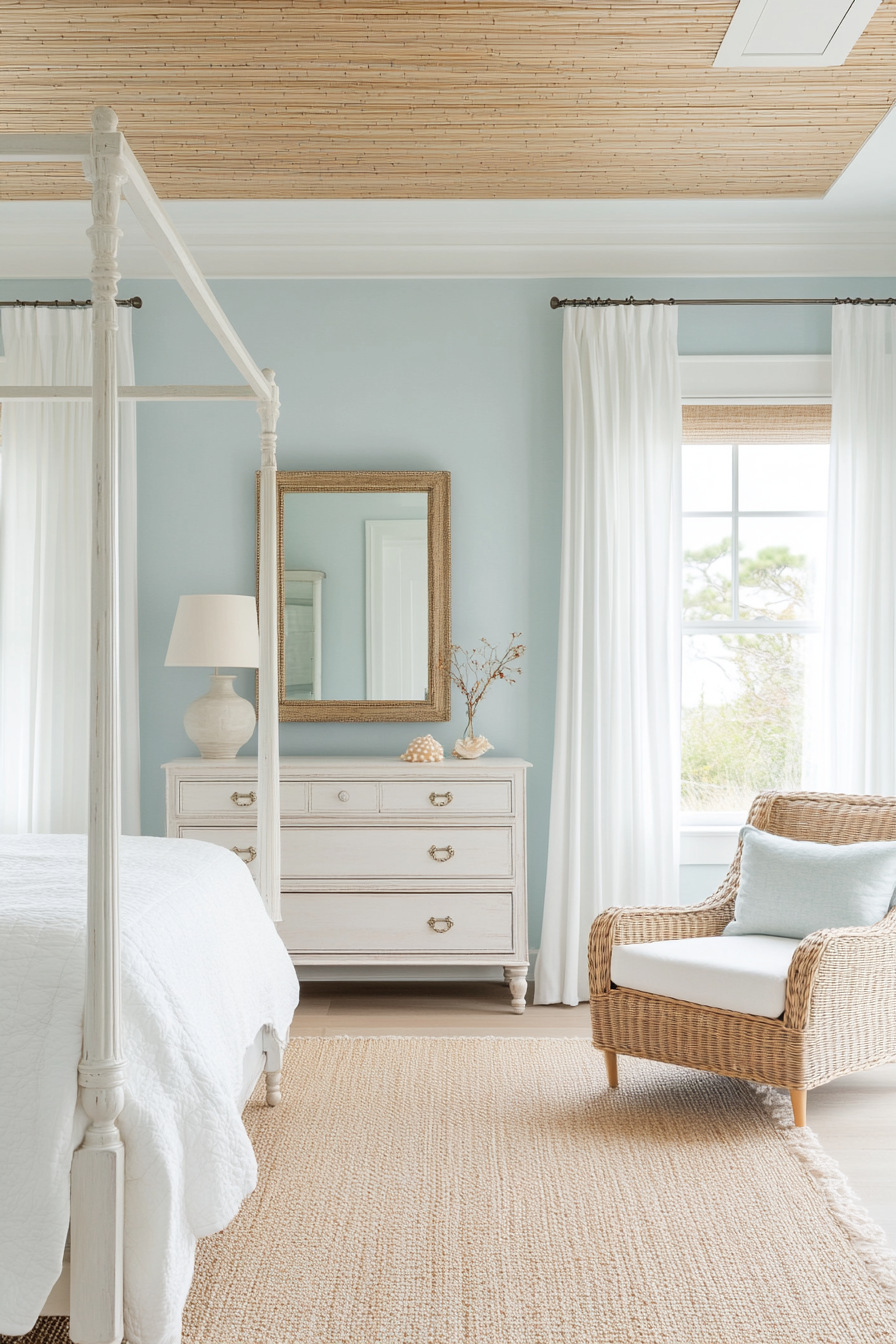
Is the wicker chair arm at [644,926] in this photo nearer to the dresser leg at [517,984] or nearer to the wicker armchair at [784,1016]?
the wicker armchair at [784,1016]

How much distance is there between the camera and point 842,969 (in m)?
2.73

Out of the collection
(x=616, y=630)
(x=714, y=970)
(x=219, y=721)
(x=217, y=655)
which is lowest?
(x=714, y=970)

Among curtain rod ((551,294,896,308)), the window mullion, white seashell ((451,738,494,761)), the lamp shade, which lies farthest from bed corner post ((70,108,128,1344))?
the window mullion

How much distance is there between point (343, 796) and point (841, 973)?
1.83 metres

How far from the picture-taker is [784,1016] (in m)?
2.67

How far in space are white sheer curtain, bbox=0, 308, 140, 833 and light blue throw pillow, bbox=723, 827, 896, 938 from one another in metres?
2.39

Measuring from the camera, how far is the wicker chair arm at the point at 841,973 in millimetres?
2646

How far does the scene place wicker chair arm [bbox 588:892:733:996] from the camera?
3.03 m

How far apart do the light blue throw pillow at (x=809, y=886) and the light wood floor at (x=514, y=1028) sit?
514mm

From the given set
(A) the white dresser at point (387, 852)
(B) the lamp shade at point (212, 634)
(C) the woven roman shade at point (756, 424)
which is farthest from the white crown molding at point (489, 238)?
(A) the white dresser at point (387, 852)

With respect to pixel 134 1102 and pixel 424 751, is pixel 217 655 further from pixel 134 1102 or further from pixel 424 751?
pixel 134 1102

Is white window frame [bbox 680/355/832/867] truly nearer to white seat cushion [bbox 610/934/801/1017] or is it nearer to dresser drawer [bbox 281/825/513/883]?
dresser drawer [bbox 281/825/513/883]


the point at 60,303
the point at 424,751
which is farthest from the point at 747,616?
the point at 60,303

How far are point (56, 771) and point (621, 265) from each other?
3088 mm
